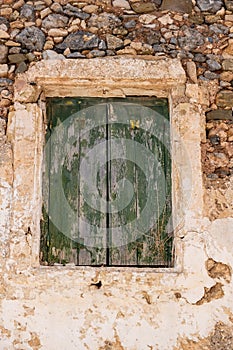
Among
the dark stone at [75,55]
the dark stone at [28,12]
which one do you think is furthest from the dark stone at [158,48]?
the dark stone at [28,12]

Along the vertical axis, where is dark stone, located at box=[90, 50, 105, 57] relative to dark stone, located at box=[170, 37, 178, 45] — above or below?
below

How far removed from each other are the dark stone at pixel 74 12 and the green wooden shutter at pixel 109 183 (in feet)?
1.91

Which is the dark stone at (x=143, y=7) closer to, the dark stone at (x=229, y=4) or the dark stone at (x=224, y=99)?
the dark stone at (x=229, y=4)

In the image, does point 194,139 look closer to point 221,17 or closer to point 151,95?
point 151,95

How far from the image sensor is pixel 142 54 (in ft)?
12.5

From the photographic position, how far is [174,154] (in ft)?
12.1

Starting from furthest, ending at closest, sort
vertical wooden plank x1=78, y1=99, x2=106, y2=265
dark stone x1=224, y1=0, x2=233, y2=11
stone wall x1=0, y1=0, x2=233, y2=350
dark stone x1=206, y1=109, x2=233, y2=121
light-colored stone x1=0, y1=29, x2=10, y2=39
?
dark stone x1=224, y1=0, x2=233, y2=11, light-colored stone x1=0, y1=29, x2=10, y2=39, dark stone x1=206, y1=109, x2=233, y2=121, vertical wooden plank x1=78, y1=99, x2=106, y2=265, stone wall x1=0, y1=0, x2=233, y2=350

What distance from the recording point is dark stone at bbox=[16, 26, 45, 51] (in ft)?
12.5

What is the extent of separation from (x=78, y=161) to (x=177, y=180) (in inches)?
27.4

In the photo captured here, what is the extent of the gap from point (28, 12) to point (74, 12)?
33 cm

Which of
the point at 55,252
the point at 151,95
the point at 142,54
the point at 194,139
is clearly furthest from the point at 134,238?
the point at 142,54

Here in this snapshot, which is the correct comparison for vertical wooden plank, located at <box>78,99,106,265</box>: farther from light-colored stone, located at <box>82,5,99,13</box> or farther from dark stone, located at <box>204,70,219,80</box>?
dark stone, located at <box>204,70,219,80</box>

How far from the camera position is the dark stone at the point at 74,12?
12.6ft

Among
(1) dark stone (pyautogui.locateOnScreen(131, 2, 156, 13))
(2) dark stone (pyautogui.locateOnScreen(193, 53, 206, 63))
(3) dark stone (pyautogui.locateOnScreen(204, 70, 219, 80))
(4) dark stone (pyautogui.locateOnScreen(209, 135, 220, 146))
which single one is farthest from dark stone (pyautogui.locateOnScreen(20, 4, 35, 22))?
(4) dark stone (pyautogui.locateOnScreen(209, 135, 220, 146))
